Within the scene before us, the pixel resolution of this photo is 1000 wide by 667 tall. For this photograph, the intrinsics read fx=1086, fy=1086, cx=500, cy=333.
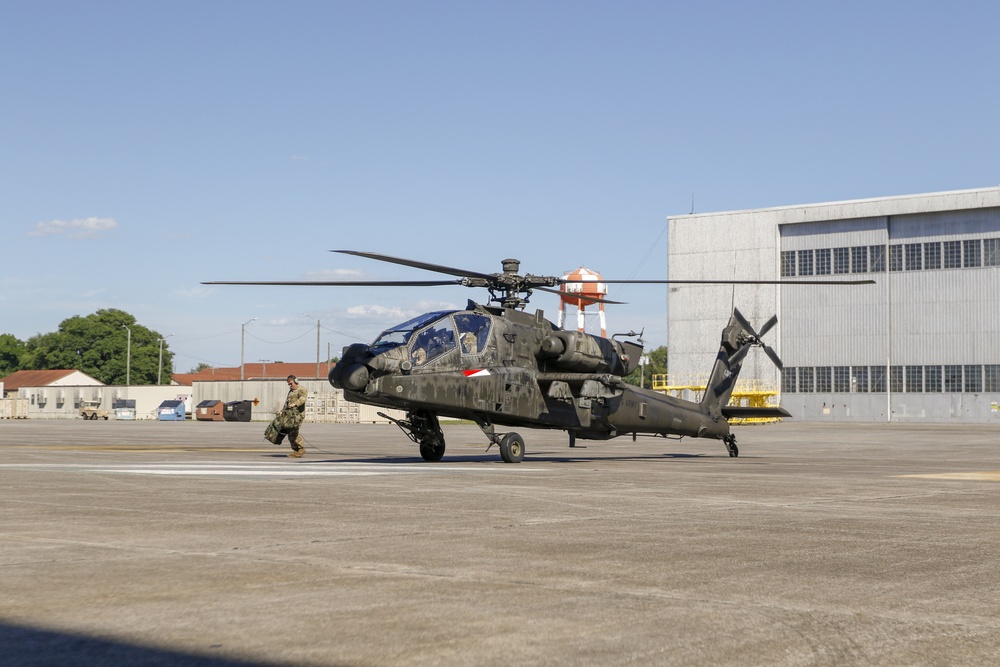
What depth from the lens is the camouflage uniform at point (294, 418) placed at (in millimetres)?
25234

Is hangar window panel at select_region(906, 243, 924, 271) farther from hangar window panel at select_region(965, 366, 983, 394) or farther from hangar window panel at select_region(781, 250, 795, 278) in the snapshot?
hangar window panel at select_region(781, 250, 795, 278)

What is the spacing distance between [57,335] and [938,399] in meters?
132

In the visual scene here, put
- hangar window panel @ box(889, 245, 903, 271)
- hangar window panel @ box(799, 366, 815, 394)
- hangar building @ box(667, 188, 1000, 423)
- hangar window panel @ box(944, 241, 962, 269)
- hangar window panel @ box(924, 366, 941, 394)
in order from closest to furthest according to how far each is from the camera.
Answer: hangar building @ box(667, 188, 1000, 423) → hangar window panel @ box(944, 241, 962, 269) → hangar window panel @ box(924, 366, 941, 394) → hangar window panel @ box(889, 245, 903, 271) → hangar window panel @ box(799, 366, 815, 394)

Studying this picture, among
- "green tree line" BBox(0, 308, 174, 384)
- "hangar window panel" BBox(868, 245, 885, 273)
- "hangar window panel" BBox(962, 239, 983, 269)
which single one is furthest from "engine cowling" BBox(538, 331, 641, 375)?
"green tree line" BBox(0, 308, 174, 384)

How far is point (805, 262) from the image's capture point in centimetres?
8025

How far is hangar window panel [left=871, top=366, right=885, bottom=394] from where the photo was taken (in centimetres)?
7831

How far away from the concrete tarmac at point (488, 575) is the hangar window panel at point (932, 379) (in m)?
66.5

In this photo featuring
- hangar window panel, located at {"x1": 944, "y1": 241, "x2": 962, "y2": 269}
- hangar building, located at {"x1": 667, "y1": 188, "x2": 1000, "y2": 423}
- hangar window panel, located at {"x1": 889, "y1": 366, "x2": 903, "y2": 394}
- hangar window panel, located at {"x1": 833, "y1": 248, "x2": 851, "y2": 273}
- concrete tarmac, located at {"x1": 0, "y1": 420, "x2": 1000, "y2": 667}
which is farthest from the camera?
hangar window panel, located at {"x1": 833, "y1": 248, "x2": 851, "y2": 273}

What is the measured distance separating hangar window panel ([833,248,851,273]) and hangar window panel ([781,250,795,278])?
3083 millimetres

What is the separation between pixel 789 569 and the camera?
300 inches

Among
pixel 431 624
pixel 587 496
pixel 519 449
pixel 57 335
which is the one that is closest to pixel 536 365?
pixel 519 449

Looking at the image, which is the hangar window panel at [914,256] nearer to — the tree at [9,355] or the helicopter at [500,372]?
the helicopter at [500,372]

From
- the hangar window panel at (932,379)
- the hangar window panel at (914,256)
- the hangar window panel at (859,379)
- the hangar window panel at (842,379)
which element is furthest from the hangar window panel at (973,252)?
the hangar window panel at (842,379)

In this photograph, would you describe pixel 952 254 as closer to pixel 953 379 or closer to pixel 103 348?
pixel 953 379
